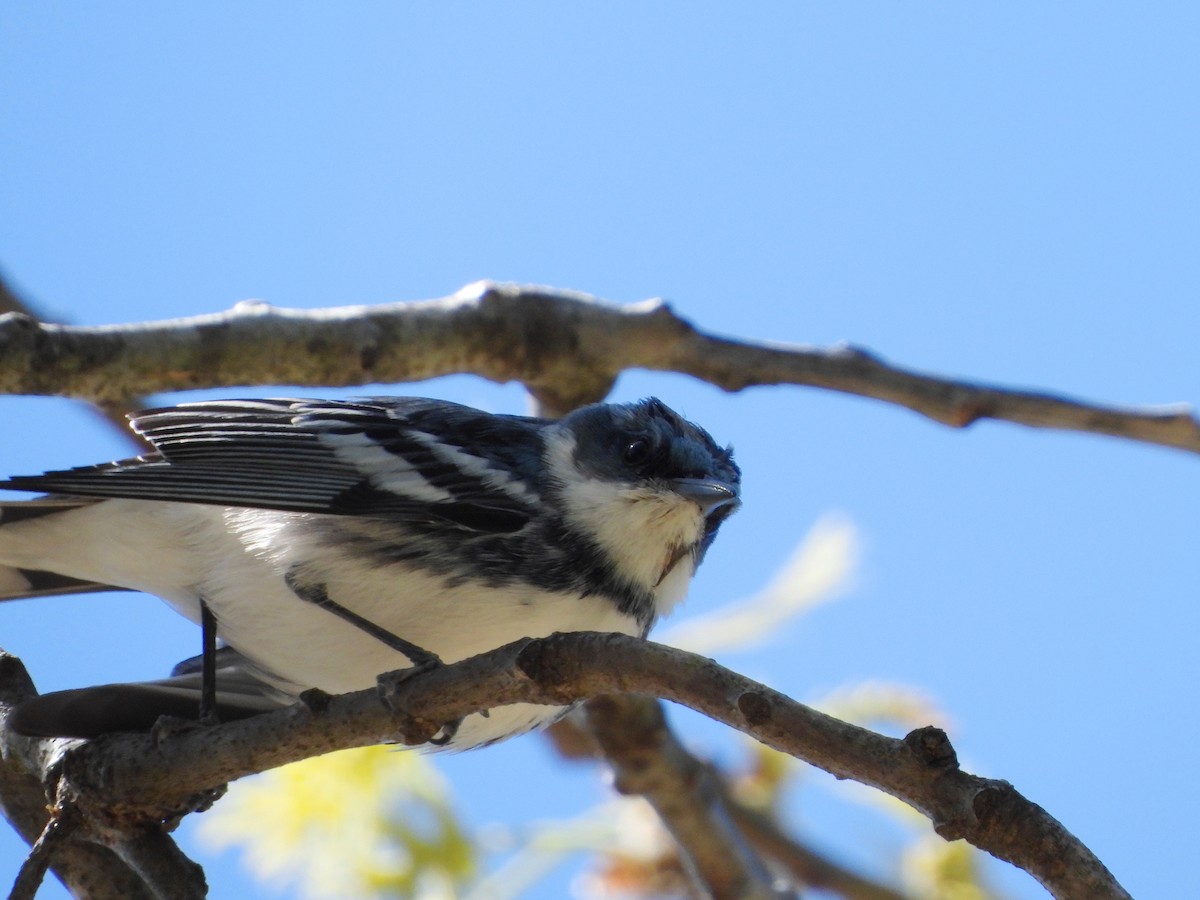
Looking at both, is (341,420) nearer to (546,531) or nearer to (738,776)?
(546,531)

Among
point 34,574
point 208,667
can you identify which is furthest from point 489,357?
point 34,574

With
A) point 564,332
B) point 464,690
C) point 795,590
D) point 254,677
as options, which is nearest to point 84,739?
point 254,677

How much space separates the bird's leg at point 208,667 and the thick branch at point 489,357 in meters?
0.50

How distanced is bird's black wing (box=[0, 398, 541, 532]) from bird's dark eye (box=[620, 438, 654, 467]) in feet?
0.67

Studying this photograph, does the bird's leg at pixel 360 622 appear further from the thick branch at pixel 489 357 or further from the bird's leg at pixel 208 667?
the thick branch at pixel 489 357

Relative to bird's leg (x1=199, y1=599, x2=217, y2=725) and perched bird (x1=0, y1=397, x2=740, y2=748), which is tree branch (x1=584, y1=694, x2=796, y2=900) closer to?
perched bird (x1=0, y1=397, x2=740, y2=748)

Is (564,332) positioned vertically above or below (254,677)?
above

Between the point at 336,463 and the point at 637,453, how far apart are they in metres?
0.67

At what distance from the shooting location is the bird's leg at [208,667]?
8.54 ft

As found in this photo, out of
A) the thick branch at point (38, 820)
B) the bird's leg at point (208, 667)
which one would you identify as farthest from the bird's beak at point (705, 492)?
the thick branch at point (38, 820)

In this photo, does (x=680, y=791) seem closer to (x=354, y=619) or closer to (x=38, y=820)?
(x=354, y=619)

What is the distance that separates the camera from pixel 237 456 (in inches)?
111

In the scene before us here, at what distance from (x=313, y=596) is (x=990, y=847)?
150 centimetres

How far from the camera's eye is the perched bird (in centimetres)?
258
